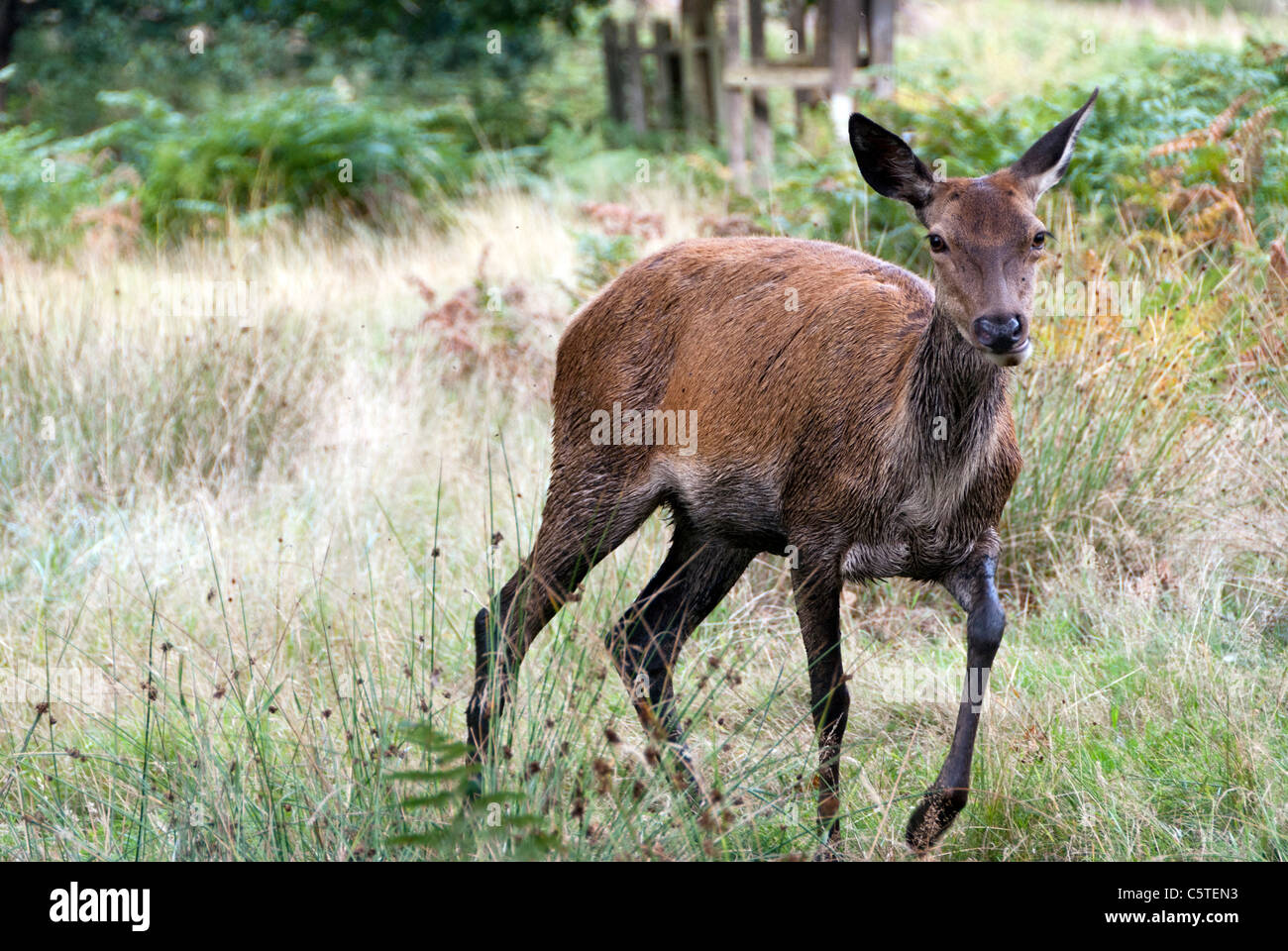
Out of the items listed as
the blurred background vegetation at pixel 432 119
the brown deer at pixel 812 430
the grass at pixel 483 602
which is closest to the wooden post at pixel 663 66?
the blurred background vegetation at pixel 432 119

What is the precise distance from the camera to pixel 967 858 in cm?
386

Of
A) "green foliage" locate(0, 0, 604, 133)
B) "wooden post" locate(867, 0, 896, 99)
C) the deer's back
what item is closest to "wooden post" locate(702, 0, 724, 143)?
"green foliage" locate(0, 0, 604, 133)

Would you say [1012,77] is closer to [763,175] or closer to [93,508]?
[763,175]

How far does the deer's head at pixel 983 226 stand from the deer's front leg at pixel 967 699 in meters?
0.70

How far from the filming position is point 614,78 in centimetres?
2055

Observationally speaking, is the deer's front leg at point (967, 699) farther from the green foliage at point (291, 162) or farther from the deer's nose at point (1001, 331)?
the green foliage at point (291, 162)

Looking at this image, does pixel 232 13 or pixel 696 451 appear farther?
pixel 232 13

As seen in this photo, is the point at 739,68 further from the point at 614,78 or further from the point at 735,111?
the point at 614,78

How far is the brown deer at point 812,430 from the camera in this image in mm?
3746

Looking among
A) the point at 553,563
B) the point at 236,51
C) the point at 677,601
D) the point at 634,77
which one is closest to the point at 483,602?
the point at 553,563

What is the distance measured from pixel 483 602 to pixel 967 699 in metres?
2.19
